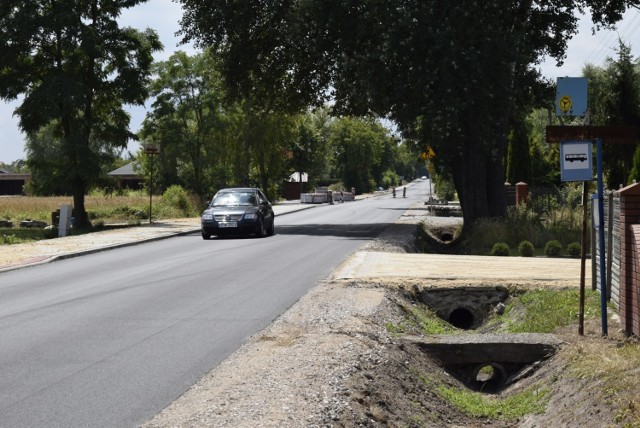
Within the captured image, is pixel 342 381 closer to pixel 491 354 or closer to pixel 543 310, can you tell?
pixel 491 354

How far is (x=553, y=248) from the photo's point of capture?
20.8 m

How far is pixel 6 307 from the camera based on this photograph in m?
12.2

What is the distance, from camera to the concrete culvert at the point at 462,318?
45.0 ft

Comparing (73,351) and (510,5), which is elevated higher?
(510,5)

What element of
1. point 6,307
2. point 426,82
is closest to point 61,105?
point 426,82

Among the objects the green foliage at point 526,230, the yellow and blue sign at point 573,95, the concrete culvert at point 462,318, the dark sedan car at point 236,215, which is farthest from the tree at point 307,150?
the yellow and blue sign at point 573,95

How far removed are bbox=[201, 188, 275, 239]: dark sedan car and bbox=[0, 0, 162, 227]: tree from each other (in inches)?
385

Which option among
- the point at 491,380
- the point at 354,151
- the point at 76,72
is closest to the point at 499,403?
the point at 491,380

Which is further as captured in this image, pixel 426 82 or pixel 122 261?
pixel 426 82

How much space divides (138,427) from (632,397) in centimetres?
374

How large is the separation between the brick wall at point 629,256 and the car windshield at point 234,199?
18.9 metres

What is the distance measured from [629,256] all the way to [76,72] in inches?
1238

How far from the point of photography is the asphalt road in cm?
685

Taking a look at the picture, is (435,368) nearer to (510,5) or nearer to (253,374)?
(253,374)
